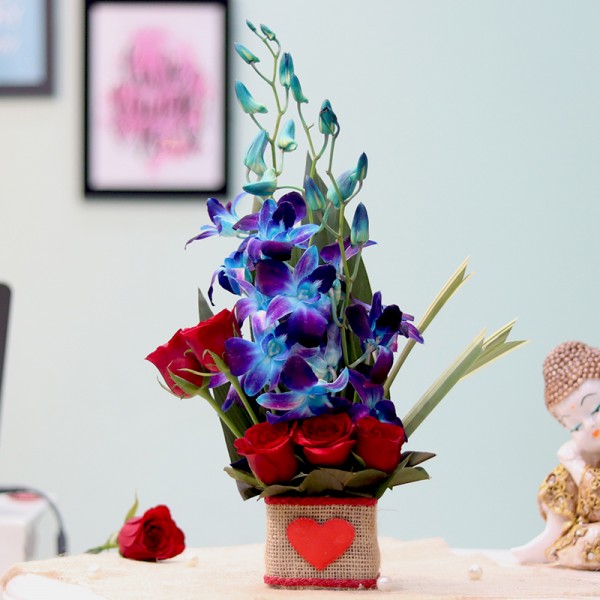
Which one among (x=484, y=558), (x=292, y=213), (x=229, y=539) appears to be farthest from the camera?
(x=229, y=539)

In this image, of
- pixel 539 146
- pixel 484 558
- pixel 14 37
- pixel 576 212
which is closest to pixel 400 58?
pixel 539 146

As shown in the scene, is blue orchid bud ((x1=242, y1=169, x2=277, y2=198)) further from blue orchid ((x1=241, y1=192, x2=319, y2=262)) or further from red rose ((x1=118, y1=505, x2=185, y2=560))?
red rose ((x1=118, y1=505, x2=185, y2=560))

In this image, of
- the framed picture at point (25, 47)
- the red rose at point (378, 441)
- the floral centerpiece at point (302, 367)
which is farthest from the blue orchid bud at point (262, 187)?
the framed picture at point (25, 47)

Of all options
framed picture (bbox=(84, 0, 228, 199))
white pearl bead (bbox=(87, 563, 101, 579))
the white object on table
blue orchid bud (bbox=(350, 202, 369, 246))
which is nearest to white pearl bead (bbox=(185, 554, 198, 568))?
white pearl bead (bbox=(87, 563, 101, 579))

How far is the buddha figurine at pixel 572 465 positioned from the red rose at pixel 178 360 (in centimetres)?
45

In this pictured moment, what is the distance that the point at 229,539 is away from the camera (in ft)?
7.99

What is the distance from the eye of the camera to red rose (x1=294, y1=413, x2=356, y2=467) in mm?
921

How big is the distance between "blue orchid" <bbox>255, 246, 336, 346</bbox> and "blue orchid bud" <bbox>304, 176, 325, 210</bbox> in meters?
0.06

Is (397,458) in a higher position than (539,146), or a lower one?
lower

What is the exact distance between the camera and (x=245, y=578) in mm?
1059

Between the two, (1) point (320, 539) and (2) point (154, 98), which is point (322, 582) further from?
(2) point (154, 98)

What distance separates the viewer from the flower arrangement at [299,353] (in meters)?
0.92

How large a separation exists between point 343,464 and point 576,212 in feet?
5.47

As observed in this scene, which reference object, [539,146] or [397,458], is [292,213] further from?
[539,146]
